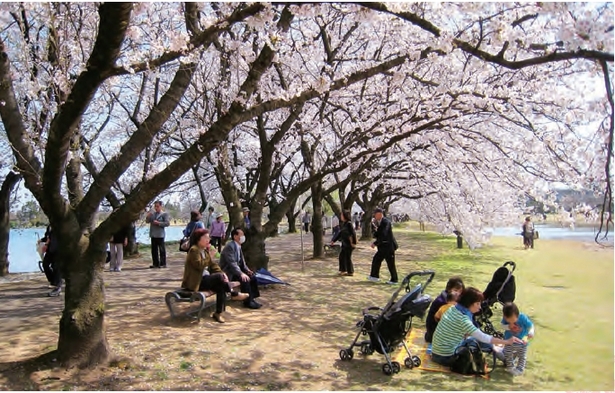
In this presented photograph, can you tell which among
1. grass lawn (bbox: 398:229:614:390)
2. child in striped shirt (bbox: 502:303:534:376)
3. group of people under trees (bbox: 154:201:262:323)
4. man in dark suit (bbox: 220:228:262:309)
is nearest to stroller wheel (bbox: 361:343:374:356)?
grass lawn (bbox: 398:229:614:390)

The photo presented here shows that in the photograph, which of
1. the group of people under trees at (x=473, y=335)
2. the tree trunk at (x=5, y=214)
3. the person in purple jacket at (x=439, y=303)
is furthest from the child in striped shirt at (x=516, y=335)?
the tree trunk at (x=5, y=214)

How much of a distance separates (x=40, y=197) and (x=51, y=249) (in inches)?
162

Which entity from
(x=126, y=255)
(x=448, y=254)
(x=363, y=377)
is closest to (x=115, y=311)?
(x=363, y=377)

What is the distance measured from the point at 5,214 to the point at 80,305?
849cm

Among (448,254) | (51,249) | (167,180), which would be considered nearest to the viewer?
(167,180)

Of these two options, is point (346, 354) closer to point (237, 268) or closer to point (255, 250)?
point (237, 268)

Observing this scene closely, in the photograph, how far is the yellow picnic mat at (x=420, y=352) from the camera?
5309 millimetres

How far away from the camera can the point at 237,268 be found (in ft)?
24.5

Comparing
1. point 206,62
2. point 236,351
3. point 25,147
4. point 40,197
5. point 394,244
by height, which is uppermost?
point 206,62

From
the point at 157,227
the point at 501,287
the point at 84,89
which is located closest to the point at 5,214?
the point at 157,227

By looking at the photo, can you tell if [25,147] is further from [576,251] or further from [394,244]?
[576,251]

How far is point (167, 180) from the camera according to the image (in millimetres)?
4859

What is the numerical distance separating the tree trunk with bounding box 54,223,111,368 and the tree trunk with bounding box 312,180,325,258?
9.92 metres

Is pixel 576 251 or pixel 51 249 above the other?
pixel 51 249
